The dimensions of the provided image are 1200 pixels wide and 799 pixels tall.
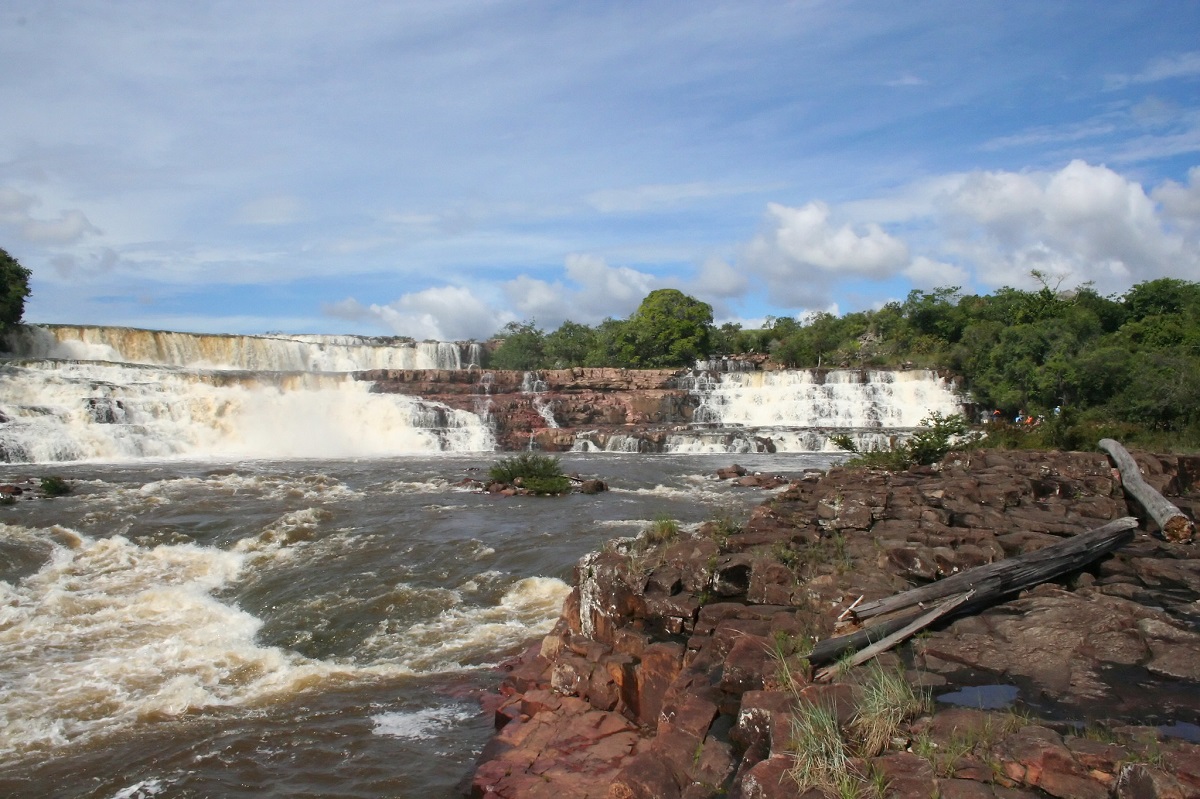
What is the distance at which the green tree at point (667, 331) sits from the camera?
45.7m

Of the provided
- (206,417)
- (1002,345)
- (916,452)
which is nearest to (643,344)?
(1002,345)

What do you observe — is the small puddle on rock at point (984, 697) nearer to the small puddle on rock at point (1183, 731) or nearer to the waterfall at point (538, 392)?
the small puddle on rock at point (1183, 731)

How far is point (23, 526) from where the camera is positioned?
1255cm

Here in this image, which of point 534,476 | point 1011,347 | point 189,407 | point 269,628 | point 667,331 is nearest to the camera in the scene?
point 269,628

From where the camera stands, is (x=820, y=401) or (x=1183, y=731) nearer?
(x=1183, y=731)

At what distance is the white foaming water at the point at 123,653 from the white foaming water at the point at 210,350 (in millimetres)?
27103

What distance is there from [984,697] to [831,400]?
28.9 m

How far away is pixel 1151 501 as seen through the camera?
337 inches

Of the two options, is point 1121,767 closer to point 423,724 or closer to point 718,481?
point 423,724

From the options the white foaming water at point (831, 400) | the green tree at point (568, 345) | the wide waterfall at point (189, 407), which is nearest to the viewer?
the wide waterfall at point (189, 407)

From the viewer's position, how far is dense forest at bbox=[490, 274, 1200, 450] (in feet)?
61.4

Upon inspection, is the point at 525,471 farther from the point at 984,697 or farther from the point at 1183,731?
the point at 1183,731

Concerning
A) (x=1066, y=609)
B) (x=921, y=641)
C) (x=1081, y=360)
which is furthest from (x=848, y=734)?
(x=1081, y=360)

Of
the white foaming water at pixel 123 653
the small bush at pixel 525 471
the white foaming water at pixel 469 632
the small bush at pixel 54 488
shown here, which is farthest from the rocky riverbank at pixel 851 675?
the small bush at pixel 54 488
